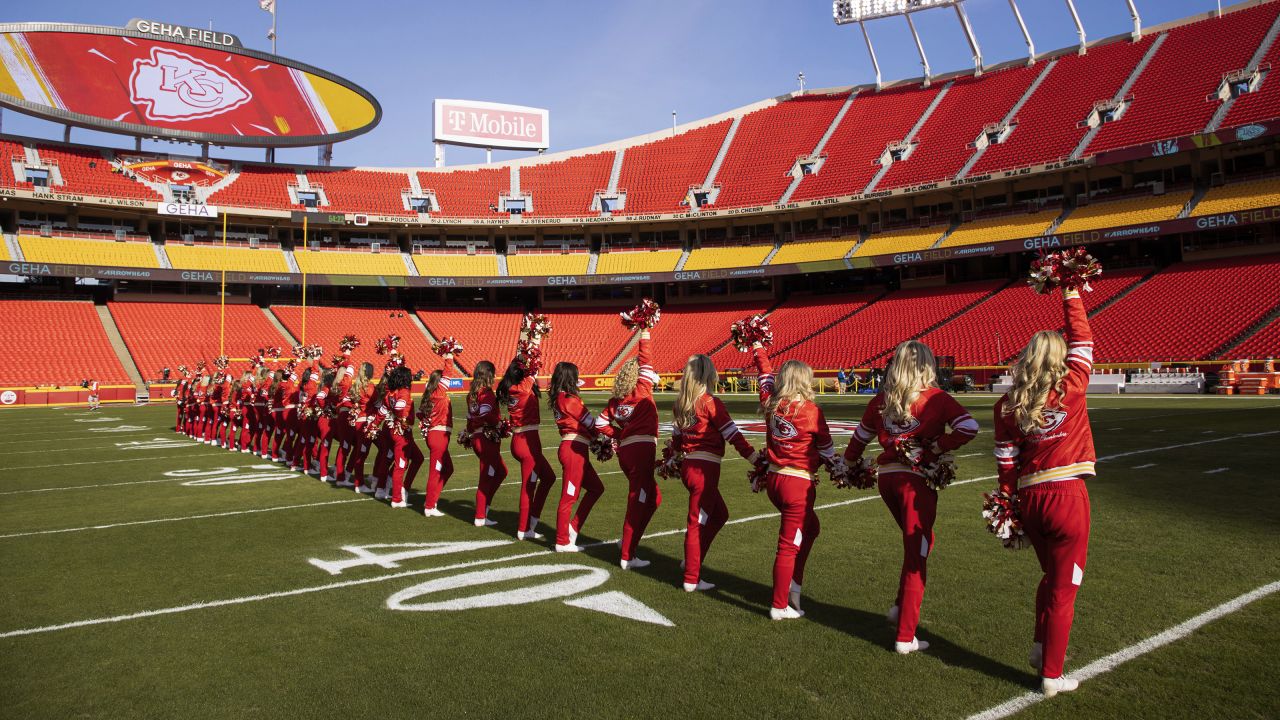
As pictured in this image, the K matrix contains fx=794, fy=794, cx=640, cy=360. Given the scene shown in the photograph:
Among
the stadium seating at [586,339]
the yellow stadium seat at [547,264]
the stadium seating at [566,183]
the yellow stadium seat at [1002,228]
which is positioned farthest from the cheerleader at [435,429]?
the stadium seating at [566,183]

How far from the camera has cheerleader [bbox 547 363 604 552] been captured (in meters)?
7.46

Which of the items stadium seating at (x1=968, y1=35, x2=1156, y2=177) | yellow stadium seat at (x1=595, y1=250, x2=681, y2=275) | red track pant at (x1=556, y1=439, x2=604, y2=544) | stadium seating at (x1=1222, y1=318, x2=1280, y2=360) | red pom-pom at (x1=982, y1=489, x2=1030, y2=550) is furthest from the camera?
yellow stadium seat at (x1=595, y1=250, x2=681, y2=275)

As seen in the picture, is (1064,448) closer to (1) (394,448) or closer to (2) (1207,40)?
(1) (394,448)

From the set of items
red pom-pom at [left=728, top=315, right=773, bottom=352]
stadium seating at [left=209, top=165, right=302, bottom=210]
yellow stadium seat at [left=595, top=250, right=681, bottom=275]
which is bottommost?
red pom-pom at [left=728, top=315, right=773, bottom=352]

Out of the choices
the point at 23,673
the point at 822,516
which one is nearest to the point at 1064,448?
the point at 822,516

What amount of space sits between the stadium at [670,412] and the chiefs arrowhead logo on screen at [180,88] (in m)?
0.24

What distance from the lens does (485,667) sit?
459 centimetres

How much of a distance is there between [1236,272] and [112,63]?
60.7 metres

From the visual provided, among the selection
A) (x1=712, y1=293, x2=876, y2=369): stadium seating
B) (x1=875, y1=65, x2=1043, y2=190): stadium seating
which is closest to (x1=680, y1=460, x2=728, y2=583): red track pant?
(x1=712, y1=293, x2=876, y2=369): stadium seating

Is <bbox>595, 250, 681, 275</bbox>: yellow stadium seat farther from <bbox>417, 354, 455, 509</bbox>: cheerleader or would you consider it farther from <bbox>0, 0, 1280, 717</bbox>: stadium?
<bbox>417, 354, 455, 509</bbox>: cheerleader

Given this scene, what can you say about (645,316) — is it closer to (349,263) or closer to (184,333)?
(184,333)

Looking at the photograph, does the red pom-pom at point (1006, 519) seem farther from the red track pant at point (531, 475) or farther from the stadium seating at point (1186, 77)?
the stadium seating at point (1186, 77)

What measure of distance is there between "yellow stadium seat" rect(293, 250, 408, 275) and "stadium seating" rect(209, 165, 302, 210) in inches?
129

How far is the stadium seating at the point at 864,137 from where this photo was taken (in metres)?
48.6
